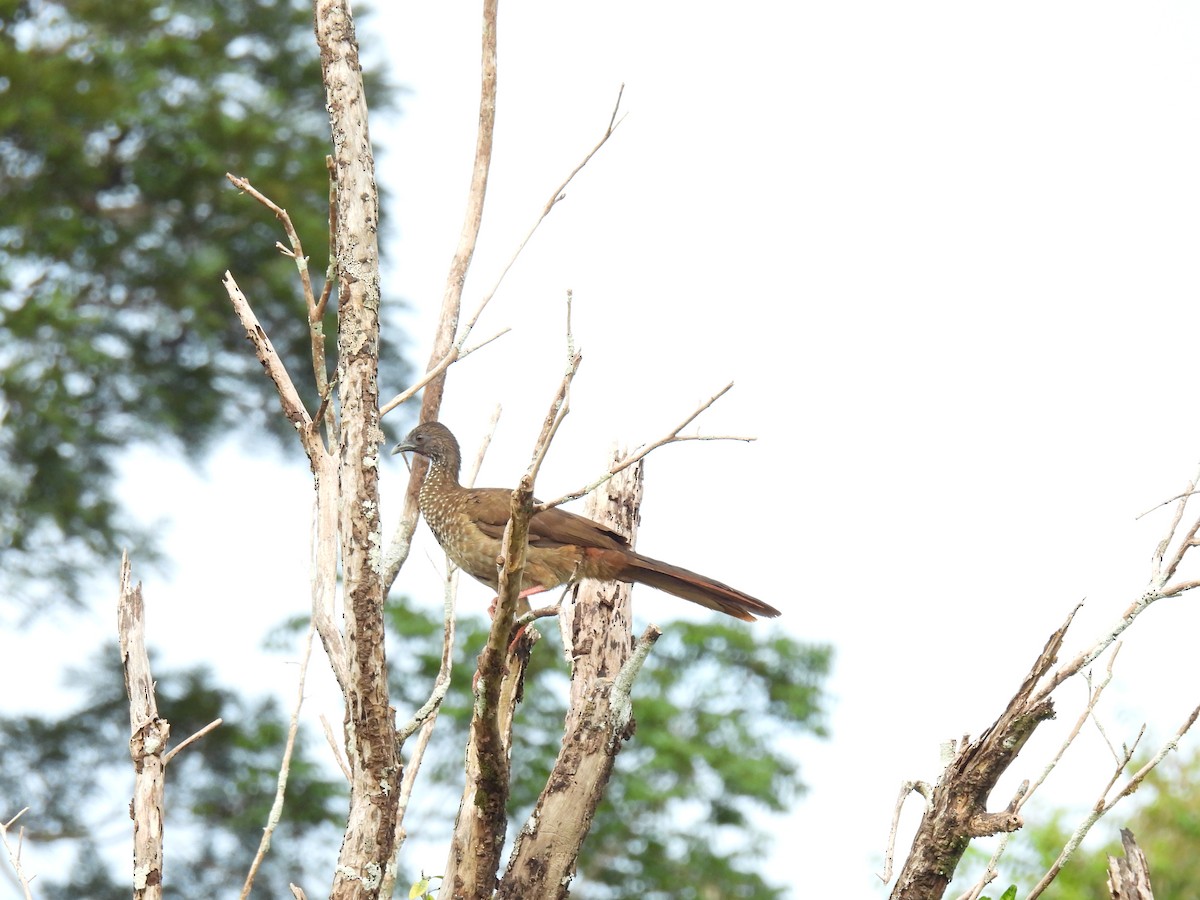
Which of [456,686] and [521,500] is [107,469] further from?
[521,500]

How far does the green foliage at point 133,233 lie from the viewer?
1228 centimetres

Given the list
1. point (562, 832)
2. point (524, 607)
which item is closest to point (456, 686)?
point (524, 607)

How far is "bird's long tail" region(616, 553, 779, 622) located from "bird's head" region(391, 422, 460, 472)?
3.87ft

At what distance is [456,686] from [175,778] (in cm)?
307

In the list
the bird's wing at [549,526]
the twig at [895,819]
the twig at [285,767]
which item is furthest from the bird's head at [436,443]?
the twig at [895,819]

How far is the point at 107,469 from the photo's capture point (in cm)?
1295

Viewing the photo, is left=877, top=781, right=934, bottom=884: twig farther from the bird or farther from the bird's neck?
the bird's neck

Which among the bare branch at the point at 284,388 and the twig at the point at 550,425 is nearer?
the twig at the point at 550,425

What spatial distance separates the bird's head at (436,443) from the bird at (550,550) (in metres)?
0.01

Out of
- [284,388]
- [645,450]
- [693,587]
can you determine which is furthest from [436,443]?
[645,450]

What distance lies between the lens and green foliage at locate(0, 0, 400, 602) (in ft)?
40.3

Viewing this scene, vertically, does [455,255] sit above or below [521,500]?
above

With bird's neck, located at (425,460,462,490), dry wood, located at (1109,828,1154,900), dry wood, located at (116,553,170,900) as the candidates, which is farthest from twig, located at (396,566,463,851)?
bird's neck, located at (425,460,462,490)

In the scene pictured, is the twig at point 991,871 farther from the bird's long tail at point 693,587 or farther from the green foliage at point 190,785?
the green foliage at point 190,785
